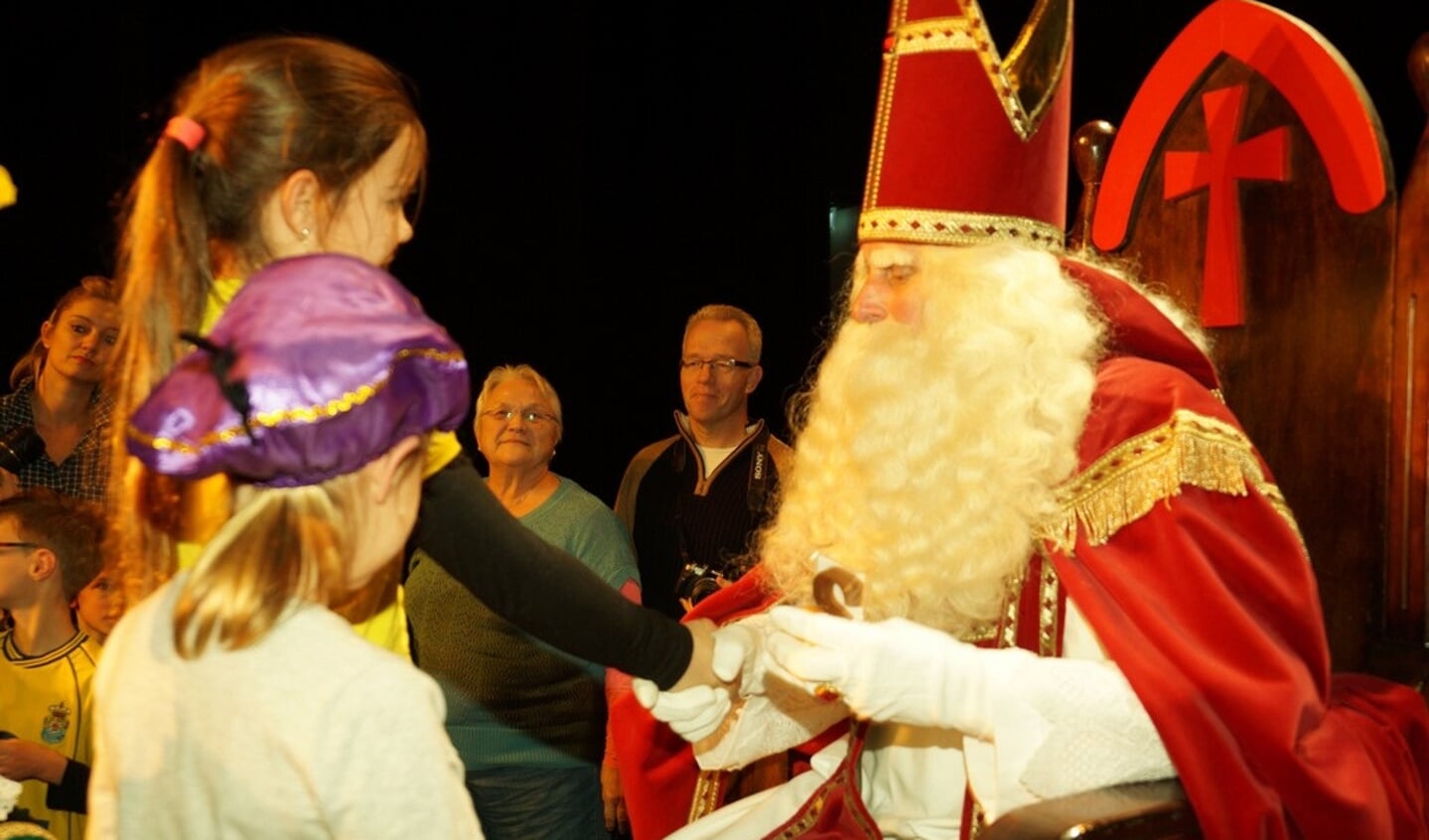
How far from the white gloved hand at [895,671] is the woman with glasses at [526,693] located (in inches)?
72.7

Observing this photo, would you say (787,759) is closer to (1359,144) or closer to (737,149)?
(1359,144)

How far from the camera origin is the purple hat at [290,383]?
133 centimetres

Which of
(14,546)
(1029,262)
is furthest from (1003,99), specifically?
(14,546)

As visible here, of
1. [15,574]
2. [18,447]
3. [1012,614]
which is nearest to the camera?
[1012,614]

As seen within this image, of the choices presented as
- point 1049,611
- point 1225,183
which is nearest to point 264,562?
point 1049,611

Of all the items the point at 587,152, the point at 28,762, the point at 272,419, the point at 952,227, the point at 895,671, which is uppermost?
the point at 587,152

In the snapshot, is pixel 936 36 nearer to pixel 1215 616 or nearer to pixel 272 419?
pixel 1215 616

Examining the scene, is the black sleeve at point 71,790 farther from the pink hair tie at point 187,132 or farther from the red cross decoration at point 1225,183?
the red cross decoration at point 1225,183

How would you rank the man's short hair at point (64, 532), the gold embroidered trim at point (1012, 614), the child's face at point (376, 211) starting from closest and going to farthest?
the child's face at point (376, 211) < the gold embroidered trim at point (1012, 614) < the man's short hair at point (64, 532)

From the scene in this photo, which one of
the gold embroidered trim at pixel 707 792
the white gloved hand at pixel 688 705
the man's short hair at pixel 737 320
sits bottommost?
the gold embroidered trim at pixel 707 792

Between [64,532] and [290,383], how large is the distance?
2433 mm

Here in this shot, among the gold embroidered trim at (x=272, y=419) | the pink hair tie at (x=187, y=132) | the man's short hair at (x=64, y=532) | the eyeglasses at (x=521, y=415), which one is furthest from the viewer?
the eyeglasses at (x=521, y=415)

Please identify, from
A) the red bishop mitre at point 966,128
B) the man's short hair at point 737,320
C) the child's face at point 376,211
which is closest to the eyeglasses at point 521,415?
the man's short hair at point 737,320

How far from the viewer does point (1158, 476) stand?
6.96ft
